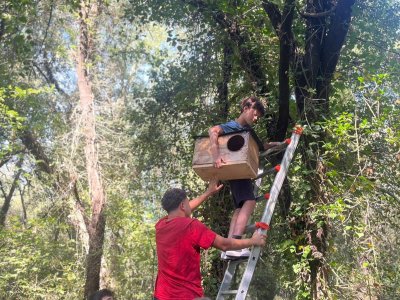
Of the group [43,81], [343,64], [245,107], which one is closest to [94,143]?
[43,81]

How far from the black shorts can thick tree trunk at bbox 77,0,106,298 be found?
25.0 ft

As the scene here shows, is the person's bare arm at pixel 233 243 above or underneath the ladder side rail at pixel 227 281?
above

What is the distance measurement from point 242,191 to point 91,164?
8.38m

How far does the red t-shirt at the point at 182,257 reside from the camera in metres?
3.21

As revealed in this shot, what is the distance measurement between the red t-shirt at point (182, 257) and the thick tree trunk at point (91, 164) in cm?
824

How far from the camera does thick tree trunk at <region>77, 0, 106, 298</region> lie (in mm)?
11055

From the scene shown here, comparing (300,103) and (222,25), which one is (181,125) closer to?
(222,25)

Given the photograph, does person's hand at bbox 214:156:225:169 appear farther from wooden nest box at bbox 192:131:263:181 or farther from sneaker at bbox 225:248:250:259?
sneaker at bbox 225:248:250:259

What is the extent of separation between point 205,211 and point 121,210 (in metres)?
6.93

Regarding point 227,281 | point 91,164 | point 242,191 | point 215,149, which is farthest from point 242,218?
point 91,164

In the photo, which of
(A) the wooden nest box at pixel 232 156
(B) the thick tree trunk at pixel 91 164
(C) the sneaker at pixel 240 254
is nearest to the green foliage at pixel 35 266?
(B) the thick tree trunk at pixel 91 164

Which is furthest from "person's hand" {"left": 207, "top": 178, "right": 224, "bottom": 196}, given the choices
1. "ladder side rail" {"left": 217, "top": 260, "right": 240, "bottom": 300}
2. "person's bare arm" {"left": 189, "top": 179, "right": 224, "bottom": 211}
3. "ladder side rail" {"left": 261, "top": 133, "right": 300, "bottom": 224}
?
"ladder side rail" {"left": 217, "top": 260, "right": 240, "bottom": 300}

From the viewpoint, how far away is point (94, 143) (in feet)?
Answer: 40.0

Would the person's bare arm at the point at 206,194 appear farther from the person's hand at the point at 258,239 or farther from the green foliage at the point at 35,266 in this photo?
the green foliage at the point at 35,266
